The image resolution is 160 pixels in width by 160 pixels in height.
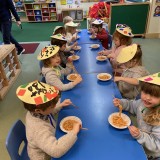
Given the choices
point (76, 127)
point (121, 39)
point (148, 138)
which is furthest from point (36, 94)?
point (121, 39)

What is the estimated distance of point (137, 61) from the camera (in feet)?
5.96

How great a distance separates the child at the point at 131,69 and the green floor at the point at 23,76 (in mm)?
1603

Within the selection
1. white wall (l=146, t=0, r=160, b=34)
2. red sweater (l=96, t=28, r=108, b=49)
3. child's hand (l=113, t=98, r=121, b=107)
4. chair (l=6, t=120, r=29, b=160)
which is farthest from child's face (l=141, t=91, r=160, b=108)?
white wall (l=146, t=0, r=160, b=34)

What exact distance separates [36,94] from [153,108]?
33.1 inches

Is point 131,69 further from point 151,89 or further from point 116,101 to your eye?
point 151,89

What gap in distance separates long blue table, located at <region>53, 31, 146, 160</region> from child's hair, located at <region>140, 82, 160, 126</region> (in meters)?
0.19

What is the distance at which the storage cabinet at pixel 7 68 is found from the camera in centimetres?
316

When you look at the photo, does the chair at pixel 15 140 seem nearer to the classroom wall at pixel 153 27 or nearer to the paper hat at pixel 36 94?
the paper hat at pixel 36 94

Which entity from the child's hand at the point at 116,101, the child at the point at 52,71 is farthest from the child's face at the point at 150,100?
the child at the point at 52,71

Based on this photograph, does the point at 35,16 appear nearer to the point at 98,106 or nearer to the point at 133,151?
the point at 98,106

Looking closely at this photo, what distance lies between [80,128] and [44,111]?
294 millimetres

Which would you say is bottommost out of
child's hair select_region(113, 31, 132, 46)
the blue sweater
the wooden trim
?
the wooden trim

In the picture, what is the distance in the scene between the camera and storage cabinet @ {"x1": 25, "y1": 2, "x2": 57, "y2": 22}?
787cm

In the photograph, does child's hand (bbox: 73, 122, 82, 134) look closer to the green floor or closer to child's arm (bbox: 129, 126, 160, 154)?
child's arm (bbox: 129, 126, 160, 154)
